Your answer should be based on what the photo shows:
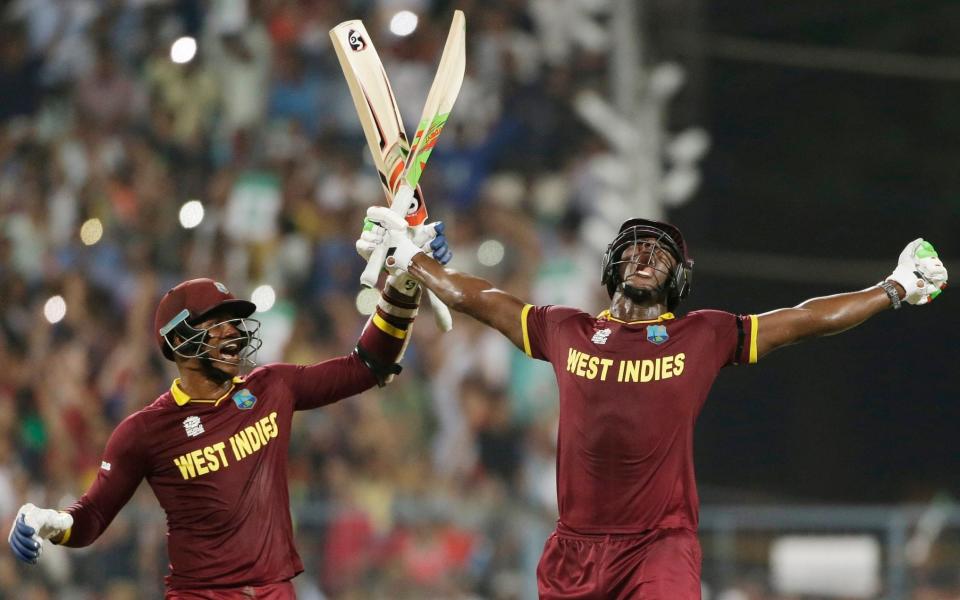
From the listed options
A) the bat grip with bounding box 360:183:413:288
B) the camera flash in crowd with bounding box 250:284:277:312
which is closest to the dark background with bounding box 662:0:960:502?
the camera flash in crowd with bounding box 250:284:277:312

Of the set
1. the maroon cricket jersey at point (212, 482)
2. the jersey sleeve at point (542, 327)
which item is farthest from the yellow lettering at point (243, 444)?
the jersey sleeve at point (542, 327)

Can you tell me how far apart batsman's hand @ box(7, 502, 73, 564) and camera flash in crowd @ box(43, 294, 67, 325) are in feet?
20.7

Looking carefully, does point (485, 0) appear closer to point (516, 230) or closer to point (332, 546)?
point (516, 230)

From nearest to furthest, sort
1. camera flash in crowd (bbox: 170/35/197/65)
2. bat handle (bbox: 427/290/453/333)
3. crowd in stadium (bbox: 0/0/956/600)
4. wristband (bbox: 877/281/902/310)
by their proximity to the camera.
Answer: wristband (bbox: 877/281/902/310) < bat handle (bbox: 427/290/453/333) < crowd in stadium (bbox: 0/0/956/600) < camera flash in crowd (bbox: 170/35/197/65)

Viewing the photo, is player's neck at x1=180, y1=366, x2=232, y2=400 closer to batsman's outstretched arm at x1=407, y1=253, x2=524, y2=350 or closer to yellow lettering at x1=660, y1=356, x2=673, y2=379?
batsman's outstretched arm at x1=407, y1=253, x2=524, y2=350

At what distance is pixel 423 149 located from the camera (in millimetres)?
6930

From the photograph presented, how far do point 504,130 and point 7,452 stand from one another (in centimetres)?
511

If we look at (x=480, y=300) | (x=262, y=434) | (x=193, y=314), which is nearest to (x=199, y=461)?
(x=262, y=434)

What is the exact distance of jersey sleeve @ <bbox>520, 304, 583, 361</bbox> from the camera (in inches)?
243

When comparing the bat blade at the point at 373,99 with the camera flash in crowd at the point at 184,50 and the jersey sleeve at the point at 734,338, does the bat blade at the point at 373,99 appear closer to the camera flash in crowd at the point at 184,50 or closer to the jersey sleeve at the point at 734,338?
the jersey sleeve at the point at 734,338

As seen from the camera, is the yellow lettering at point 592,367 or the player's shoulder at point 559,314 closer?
the yellow lettering at point 592,367

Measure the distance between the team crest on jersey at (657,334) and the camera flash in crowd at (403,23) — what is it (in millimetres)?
8304

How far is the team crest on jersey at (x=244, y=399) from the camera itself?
20.9 feet

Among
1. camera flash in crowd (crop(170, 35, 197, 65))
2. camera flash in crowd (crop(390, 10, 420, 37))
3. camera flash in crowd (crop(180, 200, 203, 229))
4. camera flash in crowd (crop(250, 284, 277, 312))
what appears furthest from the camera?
camera flash in crowd (crop(390, 10, 420, 37))
